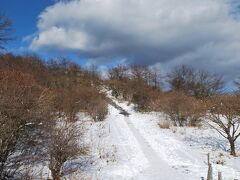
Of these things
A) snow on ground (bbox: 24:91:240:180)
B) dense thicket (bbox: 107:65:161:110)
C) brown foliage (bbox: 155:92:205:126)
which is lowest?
snow on ground (bbox: 24:91:240:180)

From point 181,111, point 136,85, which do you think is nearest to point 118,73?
point 136,85

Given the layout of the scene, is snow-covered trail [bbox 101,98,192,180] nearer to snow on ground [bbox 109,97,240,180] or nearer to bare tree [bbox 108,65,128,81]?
snow on ground [bbox 109,97,240,180]

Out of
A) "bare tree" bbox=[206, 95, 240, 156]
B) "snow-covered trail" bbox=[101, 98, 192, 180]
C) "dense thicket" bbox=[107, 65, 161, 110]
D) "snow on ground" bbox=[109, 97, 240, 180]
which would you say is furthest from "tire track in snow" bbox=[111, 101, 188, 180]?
"dense thicket" bbox=[107, 65, 161, 110]

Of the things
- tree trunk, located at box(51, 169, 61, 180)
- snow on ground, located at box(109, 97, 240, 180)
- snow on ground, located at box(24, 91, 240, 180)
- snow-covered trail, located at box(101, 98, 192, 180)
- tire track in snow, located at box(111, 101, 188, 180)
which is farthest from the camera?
snow on ground, located at box(109, 97, 240, 180)

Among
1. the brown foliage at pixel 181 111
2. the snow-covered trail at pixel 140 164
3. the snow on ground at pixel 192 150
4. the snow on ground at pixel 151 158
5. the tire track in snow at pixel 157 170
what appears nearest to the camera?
the tire track in snow at pixel 157 170

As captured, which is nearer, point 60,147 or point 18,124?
point 18,124

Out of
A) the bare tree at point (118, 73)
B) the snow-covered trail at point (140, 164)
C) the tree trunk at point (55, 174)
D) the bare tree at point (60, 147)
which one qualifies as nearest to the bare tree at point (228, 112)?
the snow-covered trail at point (140, 164)

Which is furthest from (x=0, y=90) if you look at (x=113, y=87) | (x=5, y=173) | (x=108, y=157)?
(x=113, y=87)

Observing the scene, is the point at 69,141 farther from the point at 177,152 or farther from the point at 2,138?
the point at 177,152

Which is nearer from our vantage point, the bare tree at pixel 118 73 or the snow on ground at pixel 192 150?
the snow on ground at pixel 192 150

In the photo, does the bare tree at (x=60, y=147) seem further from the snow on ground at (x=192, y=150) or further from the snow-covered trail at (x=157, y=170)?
the snow on ground at (x=192, y=150)

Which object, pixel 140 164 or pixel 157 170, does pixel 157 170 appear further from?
pixel 140 164

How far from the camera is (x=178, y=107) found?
3027 cm

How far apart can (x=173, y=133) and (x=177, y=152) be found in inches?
280
